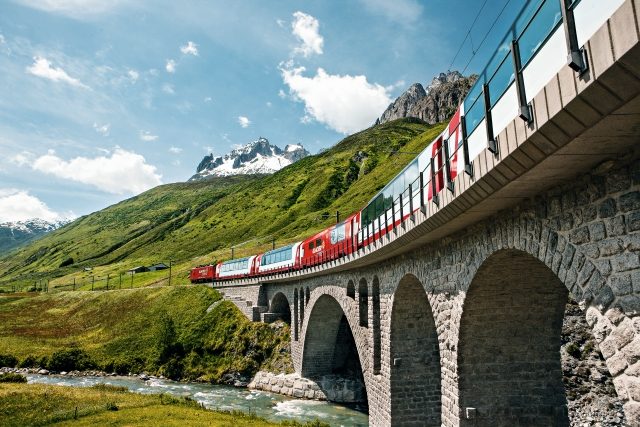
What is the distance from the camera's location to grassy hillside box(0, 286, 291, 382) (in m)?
49.3

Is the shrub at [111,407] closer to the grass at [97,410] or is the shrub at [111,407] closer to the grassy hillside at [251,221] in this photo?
the grass at [97,410]

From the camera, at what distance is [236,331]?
5288cm

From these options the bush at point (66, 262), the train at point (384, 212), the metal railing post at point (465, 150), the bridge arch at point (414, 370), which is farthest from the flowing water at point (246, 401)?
the bush at point (66, 262)

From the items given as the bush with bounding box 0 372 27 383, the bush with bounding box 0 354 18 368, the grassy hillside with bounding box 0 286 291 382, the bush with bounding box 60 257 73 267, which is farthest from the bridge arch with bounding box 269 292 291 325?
the bush with bounding box 60 257 73 267

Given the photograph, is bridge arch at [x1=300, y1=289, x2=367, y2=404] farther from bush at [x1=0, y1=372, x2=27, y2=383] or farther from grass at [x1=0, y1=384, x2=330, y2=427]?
bush at [x1=0, y1=372, x2=27, y2=383]

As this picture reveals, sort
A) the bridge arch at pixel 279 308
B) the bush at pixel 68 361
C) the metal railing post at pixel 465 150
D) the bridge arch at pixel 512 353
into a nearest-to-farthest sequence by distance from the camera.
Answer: the metal railing post at pixel 465 150 < the bridge arch at pixel 512 353 < the bush at pixel 68 361 < the bridge arch at pixel 279 308

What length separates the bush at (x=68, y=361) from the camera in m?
51.2

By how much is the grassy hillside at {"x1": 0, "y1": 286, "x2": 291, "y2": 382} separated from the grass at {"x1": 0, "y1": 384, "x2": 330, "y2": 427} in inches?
614

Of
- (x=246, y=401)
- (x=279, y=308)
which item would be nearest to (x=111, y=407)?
(x=246, y=401)

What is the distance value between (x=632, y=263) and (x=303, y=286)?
127ft

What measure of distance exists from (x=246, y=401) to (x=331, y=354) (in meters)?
9.23

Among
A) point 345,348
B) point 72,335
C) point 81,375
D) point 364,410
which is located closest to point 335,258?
point 364,410

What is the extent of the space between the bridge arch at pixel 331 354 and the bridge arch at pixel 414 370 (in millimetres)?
15944

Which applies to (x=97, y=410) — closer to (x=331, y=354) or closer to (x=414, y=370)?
(x=414, y=370)
